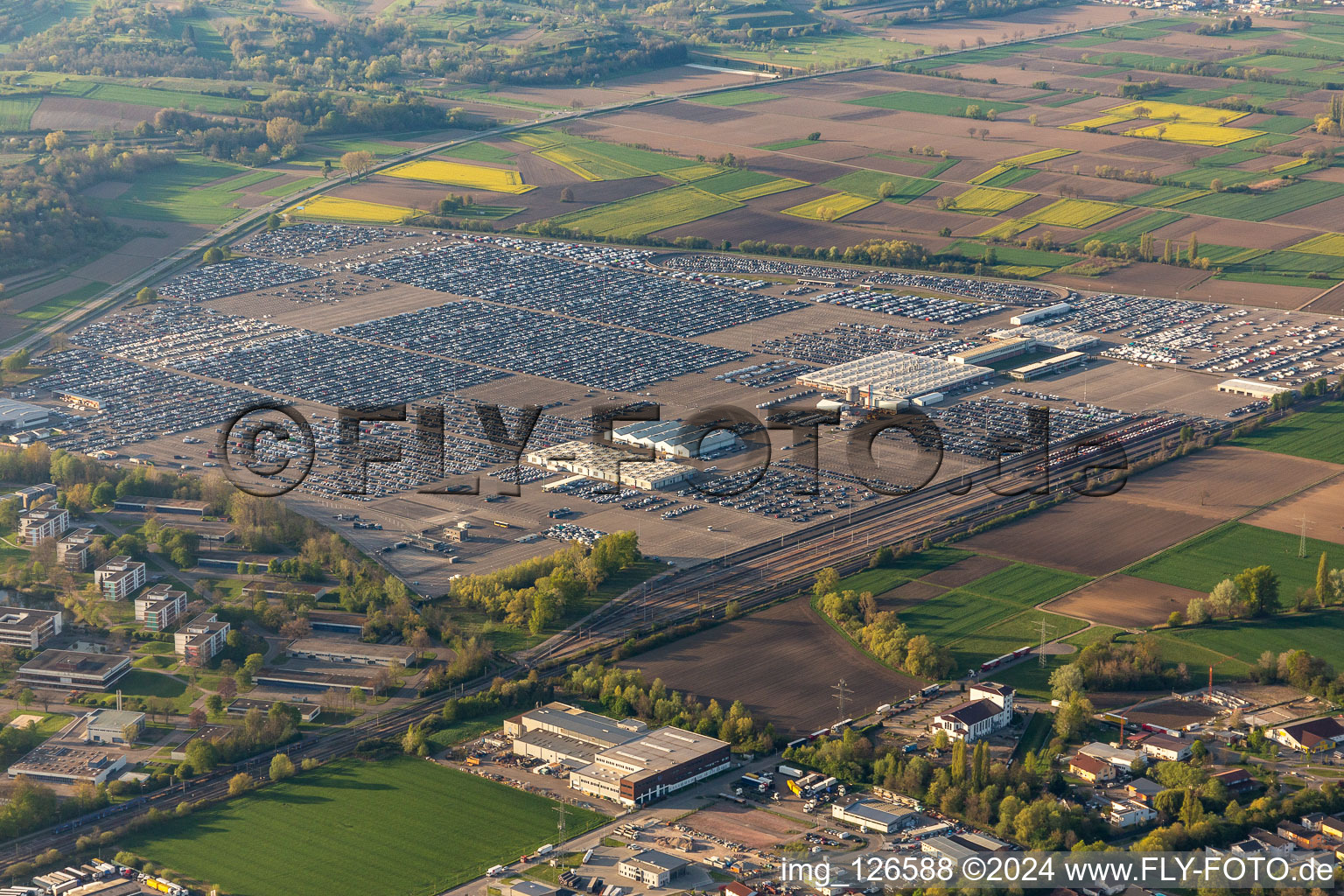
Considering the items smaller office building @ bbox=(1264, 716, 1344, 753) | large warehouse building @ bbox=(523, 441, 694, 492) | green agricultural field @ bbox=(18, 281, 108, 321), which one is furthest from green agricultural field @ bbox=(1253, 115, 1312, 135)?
smaller office building @ bbox=(1264, 716, 1344, 753)

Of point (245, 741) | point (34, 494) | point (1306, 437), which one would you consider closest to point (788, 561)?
point (245, 741)

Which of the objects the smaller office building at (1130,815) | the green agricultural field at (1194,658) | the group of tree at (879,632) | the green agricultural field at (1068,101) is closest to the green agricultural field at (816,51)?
the green agricultural field at (1068,101)

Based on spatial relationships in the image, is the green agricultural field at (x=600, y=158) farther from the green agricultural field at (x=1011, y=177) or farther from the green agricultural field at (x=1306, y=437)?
the green agricultural field at (x=1306, y=437)

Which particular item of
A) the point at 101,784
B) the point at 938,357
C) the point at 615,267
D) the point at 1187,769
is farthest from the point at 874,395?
the point at 101,784

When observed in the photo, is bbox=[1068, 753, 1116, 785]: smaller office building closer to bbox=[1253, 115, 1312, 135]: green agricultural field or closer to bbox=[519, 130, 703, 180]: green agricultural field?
bbox=[519, 130, 703, 180]: green agricultural field

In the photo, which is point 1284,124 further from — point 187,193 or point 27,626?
point 27,626

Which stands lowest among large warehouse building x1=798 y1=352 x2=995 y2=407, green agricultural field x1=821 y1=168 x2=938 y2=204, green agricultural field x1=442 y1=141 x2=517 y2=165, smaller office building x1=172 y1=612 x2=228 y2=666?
smaller office building x1=172 y1=612 x2=228 y2=666
